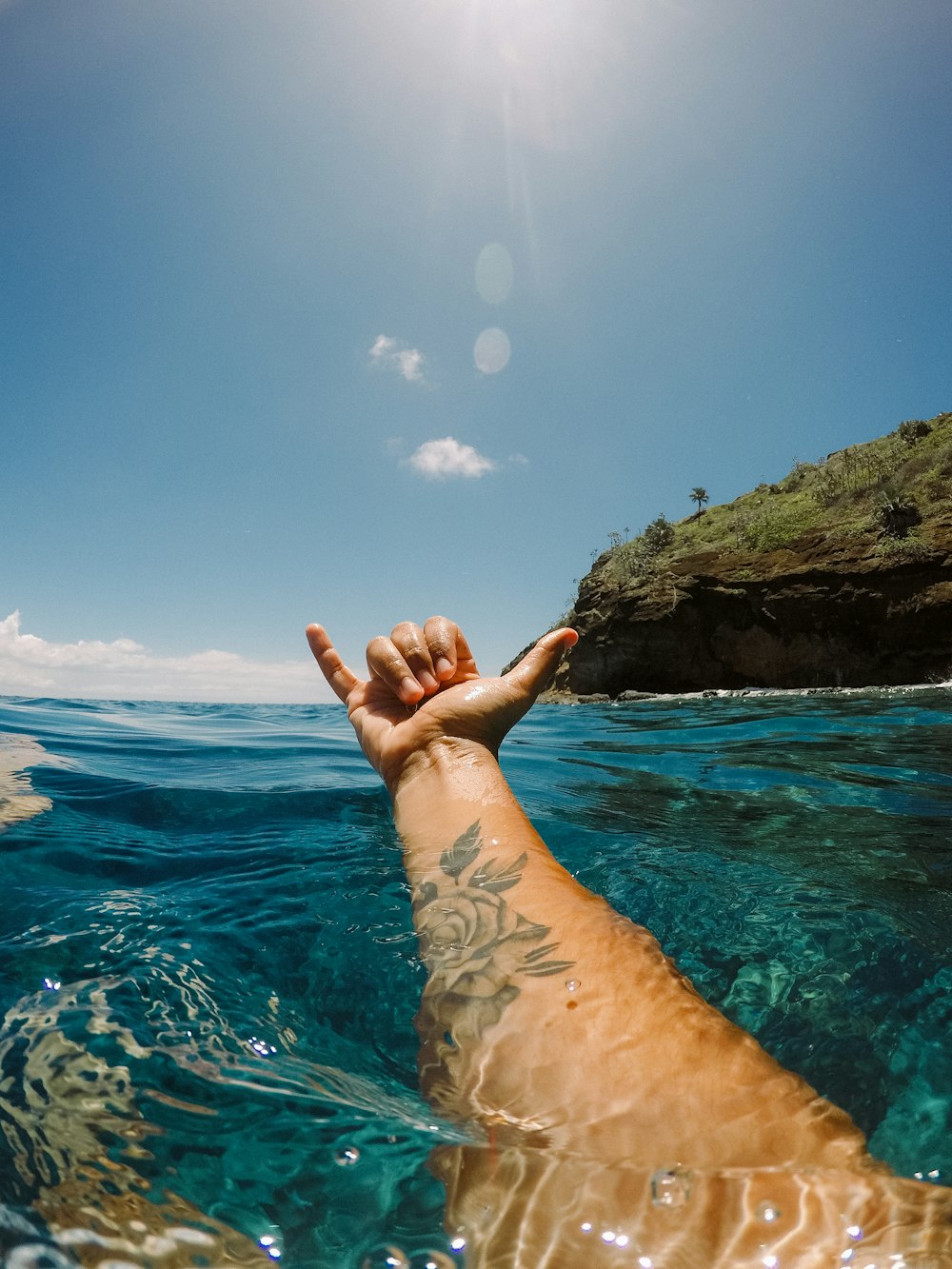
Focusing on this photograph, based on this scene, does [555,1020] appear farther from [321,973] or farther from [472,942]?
[321,973]

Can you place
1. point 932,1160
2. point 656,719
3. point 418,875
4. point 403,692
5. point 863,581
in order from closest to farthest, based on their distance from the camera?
point 932,1160, point 418,875, point 403,692, point 656,719, point 863,581

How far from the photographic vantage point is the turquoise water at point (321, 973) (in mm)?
1007

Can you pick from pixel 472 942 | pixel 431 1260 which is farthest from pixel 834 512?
pixel 431 1260

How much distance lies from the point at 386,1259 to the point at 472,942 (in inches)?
31.0

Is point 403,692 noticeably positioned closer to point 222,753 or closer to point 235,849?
point 235,849

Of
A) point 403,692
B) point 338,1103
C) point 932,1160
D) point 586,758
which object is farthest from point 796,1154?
point 586,758

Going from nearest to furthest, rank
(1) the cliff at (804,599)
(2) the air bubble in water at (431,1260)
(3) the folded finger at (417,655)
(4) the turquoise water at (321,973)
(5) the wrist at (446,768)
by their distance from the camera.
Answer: (2) the air bubble in water at (431,1260)
(4) the turquoise water at (321,973)
(5) the wrist at (446,768)
(3) the folded finger at (417,655)
(1) the cliff at (804,599)

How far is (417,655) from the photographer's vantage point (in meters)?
2.54

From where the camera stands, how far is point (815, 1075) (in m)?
1.42

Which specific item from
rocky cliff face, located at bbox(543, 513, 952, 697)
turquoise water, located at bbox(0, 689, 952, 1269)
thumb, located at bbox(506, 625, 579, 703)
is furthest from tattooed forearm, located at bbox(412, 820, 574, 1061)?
rocky cliff face, located at bbox(543, 513, 952, 697)

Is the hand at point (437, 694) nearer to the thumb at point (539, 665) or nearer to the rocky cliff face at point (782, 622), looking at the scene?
the thumb at point (539, 665)

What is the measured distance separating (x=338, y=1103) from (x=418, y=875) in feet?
2.98

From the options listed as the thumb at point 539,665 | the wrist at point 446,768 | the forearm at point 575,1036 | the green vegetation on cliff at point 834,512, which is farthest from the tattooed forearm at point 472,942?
the green vegetation on cliff at point 834,512

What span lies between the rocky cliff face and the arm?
15.8m
